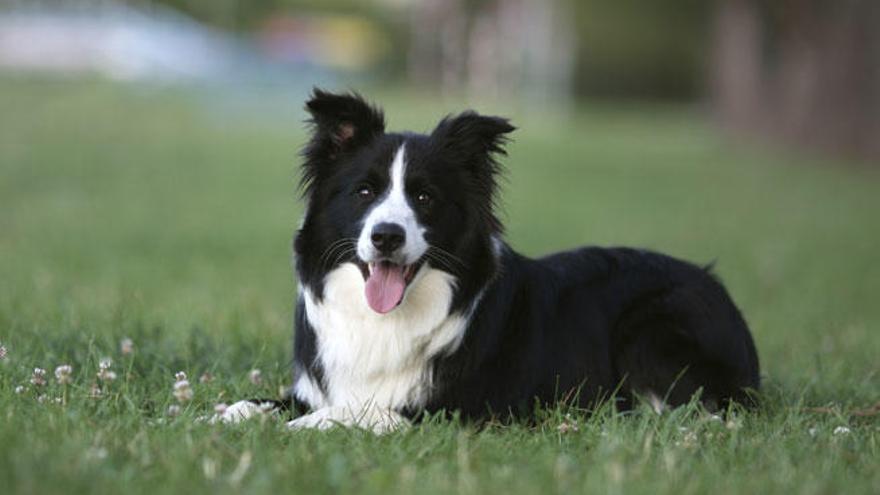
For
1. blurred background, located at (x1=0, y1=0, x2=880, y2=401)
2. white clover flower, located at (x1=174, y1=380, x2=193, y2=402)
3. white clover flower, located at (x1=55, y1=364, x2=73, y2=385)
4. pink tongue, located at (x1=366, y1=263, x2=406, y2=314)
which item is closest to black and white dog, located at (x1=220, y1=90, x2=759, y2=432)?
pink tongue, located at (x1=366, y1=263, x2=406, y2=314)

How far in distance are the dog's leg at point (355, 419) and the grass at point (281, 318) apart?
0.13 metres

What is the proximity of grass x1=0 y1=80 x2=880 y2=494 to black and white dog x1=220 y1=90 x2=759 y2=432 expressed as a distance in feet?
0.83

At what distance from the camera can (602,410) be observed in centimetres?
486

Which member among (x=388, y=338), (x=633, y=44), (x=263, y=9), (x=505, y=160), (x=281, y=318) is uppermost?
(x=263, y=9)

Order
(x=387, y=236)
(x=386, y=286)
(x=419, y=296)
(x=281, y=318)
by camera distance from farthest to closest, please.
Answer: (x=281, y=318) → (x=419, y=296) → (x=386, y=286) → (x=387, y=236)

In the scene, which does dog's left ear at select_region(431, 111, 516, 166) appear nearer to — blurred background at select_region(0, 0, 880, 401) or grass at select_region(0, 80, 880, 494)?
grass at select_region(0, 80, 880, 494)

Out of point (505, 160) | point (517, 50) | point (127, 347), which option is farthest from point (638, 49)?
point (127, 347)

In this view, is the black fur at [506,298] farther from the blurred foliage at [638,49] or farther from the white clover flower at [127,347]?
the blurred foliage at [638,49]

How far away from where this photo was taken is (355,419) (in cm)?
473

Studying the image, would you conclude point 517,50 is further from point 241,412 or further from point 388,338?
point 241,412

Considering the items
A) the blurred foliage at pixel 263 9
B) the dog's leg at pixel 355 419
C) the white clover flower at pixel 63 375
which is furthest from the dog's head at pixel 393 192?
the blurred foliage at pixel 263 9

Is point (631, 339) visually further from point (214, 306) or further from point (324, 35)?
point (324, 35)

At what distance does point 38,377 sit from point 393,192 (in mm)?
1623

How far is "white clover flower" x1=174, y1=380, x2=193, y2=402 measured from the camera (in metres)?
4.70
